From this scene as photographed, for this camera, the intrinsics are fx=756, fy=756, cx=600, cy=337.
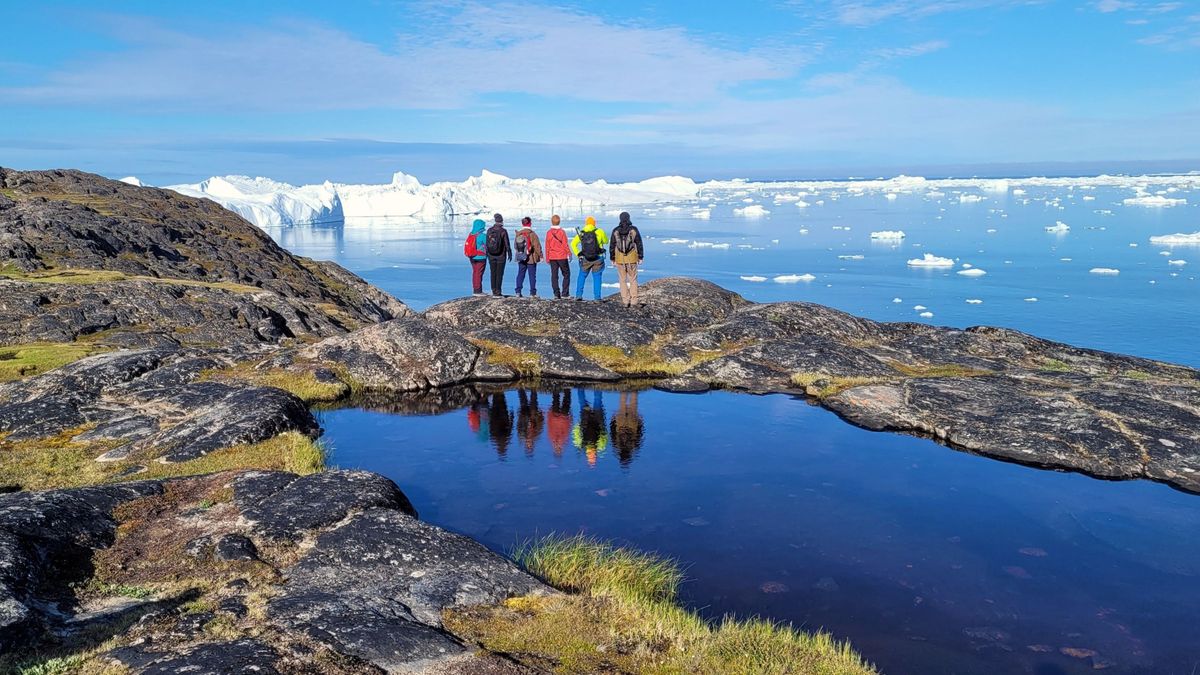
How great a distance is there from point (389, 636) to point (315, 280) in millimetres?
69279

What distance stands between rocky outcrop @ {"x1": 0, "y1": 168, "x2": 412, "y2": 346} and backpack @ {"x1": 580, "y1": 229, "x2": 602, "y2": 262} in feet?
62.9

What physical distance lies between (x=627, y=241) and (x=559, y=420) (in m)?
9.16

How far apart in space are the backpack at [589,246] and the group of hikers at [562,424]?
7470mm

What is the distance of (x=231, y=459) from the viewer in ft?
54.3

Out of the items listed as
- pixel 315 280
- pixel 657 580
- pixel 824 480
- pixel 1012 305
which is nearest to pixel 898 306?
pixel 1012 305

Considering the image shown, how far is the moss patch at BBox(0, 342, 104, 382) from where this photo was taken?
81.9 ft

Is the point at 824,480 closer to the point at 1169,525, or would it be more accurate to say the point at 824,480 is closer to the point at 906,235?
the point at 1169,525

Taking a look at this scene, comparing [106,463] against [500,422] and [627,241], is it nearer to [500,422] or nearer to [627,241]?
[500,422]

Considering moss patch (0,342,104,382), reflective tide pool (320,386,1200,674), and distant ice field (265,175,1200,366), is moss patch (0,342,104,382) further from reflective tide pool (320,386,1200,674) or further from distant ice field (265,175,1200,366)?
distant ice field (265,175,1200,366)

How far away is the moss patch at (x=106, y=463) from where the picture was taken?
15359mm

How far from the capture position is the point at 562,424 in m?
21.5

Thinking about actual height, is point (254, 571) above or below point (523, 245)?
below

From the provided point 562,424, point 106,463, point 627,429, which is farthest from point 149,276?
point 627,429

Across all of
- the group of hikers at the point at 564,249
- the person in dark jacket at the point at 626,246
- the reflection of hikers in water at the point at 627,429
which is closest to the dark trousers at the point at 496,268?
the group of hikers at the point at 564,249
